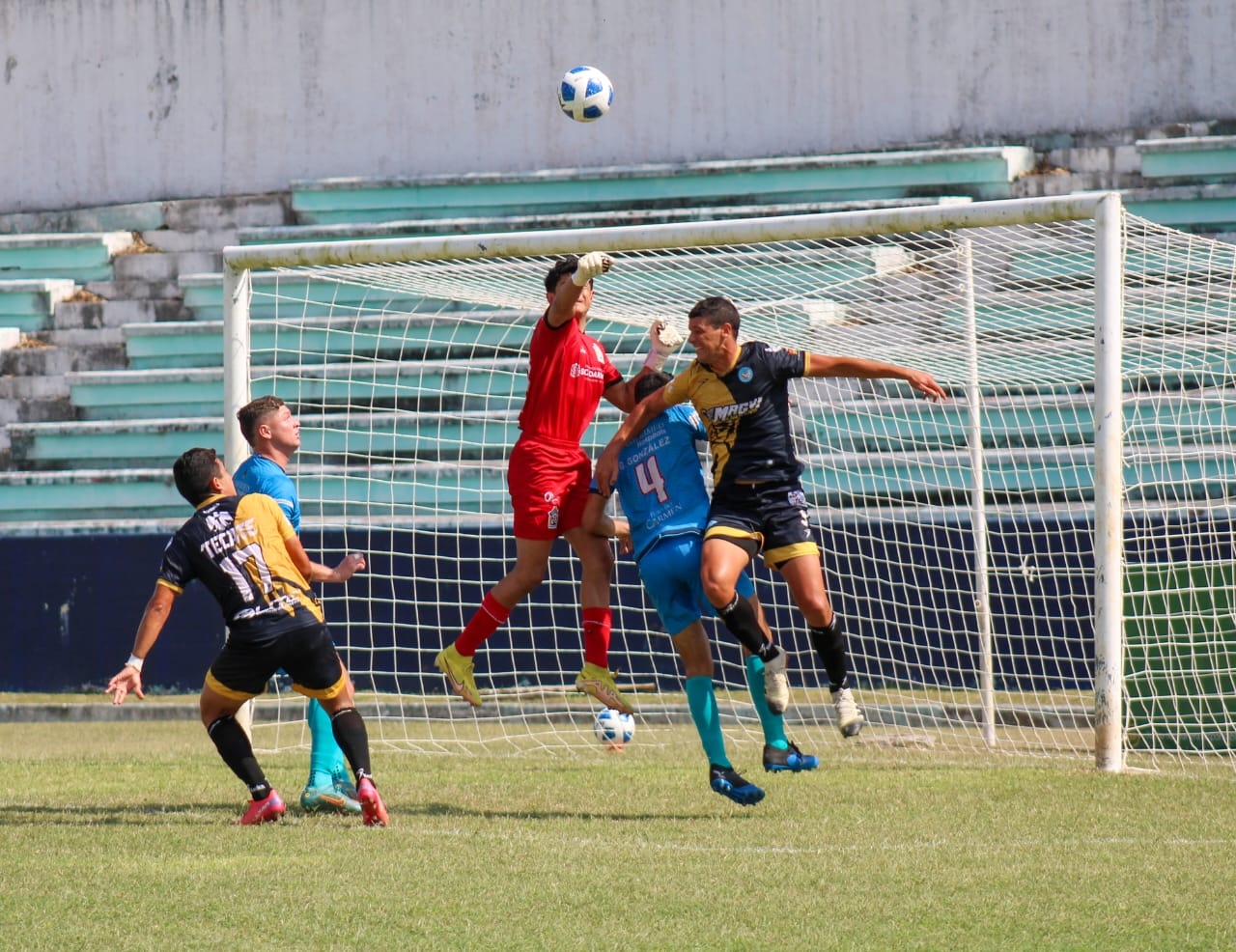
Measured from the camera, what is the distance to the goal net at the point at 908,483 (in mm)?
9703

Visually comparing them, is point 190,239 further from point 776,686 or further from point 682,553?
point 776,686

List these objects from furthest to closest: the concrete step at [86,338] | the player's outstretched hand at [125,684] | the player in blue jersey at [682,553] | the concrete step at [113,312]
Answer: the concrete step at [113,312]
the concrete step at [86,338]
the player in blue jersey at [682,553]
the player's outstretched hand at [125,684]

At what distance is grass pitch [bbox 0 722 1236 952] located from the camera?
5145 millimetres

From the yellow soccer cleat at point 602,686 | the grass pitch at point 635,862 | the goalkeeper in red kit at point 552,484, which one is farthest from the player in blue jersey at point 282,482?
the yellow soccer cleat at point 602,686

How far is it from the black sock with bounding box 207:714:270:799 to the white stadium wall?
12.9 meters

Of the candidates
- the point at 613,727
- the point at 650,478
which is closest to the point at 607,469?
the point at 650,478

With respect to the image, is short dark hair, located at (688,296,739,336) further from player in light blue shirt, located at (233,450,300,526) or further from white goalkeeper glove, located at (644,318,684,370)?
player in light blue shirt, located at (233,450,300,526)

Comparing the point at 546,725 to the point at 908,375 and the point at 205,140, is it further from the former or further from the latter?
the point at 205,140

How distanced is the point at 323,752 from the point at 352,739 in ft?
2.74

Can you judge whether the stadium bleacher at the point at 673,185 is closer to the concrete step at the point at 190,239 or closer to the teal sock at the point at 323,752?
the concrete step at the point at 190,239

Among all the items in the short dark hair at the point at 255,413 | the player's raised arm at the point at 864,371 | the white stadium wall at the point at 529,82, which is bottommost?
the short dark hair at the point at 255,413

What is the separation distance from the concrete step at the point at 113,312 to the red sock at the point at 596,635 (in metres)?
11.5

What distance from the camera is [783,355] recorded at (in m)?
7.93

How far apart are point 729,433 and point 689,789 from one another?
5.91ft
